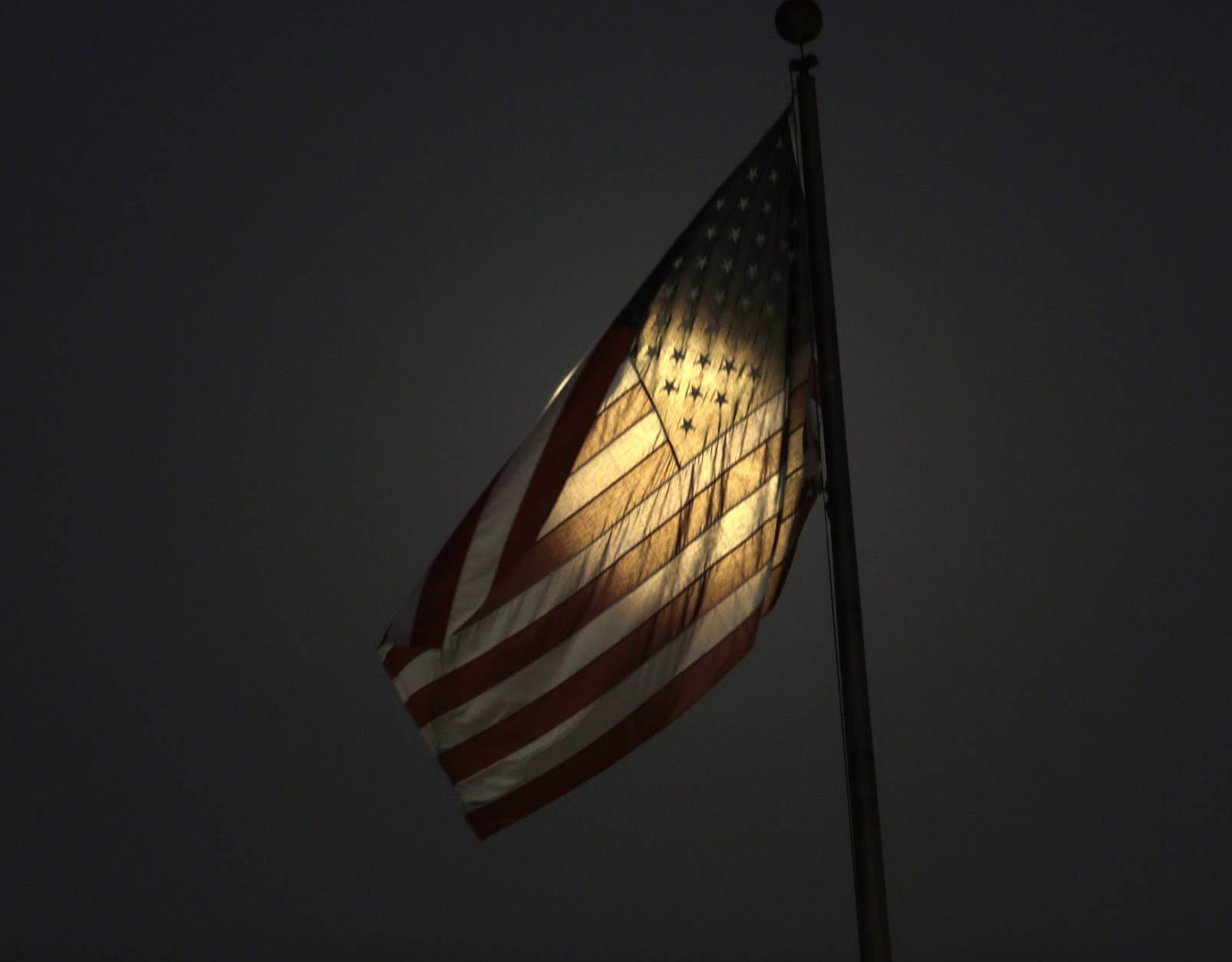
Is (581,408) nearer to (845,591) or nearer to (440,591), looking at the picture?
(440,591)

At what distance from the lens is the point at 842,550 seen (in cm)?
529

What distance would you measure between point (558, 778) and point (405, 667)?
2.63ft

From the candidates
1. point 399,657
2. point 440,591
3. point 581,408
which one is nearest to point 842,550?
point 581,408

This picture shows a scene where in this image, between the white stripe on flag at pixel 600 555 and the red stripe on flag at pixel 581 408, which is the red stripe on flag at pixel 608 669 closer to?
the white stripe on flag at pixel 600 555

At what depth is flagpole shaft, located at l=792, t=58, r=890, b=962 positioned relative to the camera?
5078 millimetres

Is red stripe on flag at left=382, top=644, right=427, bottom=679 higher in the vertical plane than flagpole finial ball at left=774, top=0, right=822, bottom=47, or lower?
lower

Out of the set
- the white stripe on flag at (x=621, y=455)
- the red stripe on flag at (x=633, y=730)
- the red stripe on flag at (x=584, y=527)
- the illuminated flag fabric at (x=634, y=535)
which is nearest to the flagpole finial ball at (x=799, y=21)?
the illuminated flag fabric at (x=634, y=535)

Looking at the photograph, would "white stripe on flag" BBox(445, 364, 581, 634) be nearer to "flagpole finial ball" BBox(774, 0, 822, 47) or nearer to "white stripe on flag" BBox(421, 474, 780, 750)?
"white stripe on flag" BBox(421, 474, 780, 750)

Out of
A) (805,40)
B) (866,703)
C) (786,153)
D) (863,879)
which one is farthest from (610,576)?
(805,40)

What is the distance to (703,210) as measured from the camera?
5.89 meters

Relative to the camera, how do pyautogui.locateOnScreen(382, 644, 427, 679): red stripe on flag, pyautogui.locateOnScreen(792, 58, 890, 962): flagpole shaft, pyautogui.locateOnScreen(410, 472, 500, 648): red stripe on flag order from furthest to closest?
pyautogui.locateOnScreen(382, 644, 427, 679): red stripe on flag, pyautogui.locateOnScreen(410, 472, 500, 648): red stripe on flag, pyautogui.locateOnScreen(792, 58, 890, 962): flagpole shaft

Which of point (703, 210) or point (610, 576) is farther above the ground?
point (703, 210)

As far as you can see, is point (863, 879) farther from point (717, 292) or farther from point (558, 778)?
point (717, 292)

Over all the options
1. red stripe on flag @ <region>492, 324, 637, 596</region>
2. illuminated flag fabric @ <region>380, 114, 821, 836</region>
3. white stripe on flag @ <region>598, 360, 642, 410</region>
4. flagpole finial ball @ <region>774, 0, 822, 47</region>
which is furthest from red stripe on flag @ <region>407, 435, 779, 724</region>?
flagpole finial ball @ <region>774, 0, 822, 47</region>
